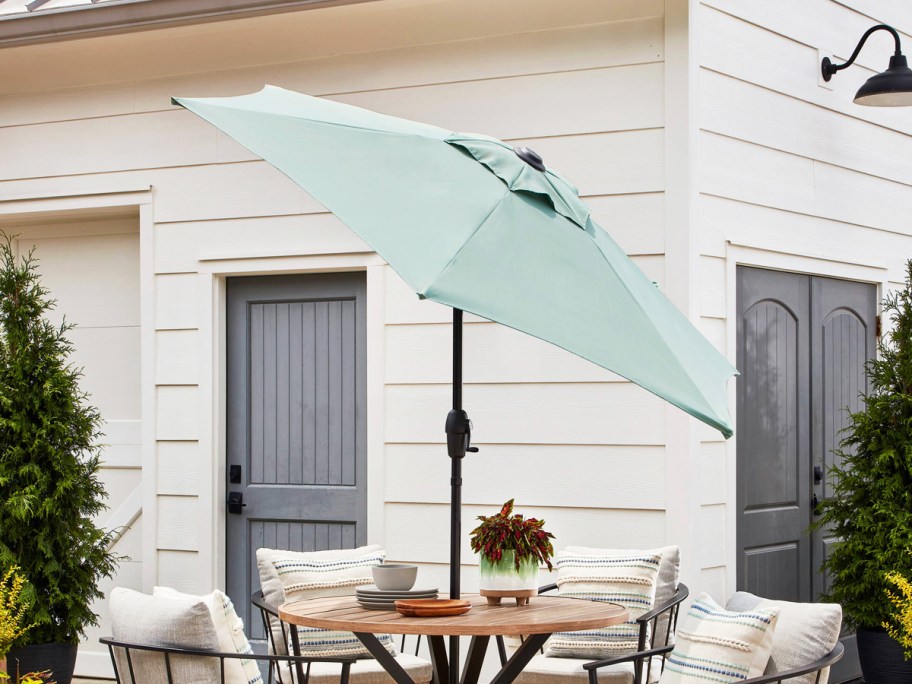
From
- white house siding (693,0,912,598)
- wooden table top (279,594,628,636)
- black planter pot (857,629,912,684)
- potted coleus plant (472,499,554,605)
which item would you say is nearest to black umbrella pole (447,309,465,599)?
wooden table top (279,594,628,636)

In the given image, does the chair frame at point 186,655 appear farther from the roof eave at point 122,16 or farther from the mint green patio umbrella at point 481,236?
the roof eave at point 122,16

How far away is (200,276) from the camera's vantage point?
18.5ft

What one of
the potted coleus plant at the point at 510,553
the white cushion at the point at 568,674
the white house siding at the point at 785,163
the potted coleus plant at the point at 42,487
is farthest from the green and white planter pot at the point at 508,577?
the potted coleus plant at the point at 42,487

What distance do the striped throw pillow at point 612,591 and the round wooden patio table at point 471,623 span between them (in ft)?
2.71

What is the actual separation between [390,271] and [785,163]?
190cm

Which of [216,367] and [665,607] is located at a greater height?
[216,367]

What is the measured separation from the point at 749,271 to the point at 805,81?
105cm

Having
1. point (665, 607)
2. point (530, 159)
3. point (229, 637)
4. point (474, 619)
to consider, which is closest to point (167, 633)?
point (229, 637)

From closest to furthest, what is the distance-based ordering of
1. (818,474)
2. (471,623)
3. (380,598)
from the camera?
(471,623) → (380,598) → (818,474)

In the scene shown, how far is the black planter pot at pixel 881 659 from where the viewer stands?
509 cm

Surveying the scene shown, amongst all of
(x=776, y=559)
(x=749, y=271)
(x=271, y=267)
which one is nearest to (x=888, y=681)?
(x=776, y=559)

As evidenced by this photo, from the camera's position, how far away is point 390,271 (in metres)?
5.28

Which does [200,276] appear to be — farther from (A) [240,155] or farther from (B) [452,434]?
(B) [452,434]

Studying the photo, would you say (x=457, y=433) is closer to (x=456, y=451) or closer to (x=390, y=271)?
(x=456, y=451)
